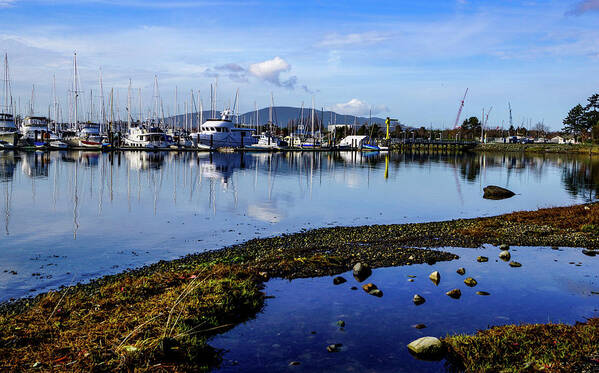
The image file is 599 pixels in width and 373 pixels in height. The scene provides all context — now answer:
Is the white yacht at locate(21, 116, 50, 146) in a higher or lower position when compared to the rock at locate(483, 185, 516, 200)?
higher

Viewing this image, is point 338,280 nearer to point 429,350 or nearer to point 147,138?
point 429,350

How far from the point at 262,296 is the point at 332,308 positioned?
90.3 inches

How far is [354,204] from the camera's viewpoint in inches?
1497

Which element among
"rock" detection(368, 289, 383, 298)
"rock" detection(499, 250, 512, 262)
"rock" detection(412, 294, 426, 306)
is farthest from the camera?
"rock" detection(499, 250, 512, 262)

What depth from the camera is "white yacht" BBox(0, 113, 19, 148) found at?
10812 cm

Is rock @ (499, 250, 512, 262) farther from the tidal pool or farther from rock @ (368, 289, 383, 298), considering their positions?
rock @ (368, 289, 383, 298)

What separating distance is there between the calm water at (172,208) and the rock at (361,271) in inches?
310

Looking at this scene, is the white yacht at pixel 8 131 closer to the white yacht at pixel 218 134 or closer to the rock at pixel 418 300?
the white yacht at pixel 218 134

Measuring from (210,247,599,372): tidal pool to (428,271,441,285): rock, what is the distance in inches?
6.2

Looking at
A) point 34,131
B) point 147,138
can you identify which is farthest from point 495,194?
point 34,131

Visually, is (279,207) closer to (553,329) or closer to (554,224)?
(554,224)

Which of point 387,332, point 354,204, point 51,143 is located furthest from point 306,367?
point 51,143

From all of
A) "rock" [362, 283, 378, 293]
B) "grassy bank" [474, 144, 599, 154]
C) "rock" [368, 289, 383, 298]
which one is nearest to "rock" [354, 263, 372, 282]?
"rock" [362, 283, 378, 293]

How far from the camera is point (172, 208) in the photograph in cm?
3366
